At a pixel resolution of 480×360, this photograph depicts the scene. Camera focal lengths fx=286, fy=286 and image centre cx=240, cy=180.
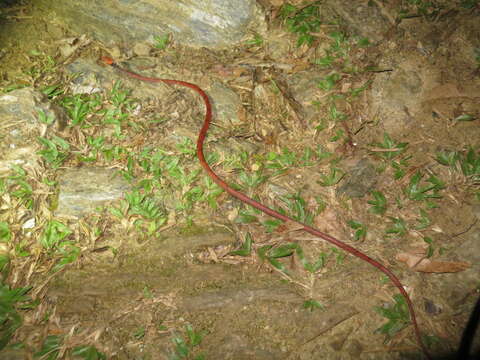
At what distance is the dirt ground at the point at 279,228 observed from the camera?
1888 mm

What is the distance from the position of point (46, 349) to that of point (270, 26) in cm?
365

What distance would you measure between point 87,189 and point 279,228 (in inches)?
63.2

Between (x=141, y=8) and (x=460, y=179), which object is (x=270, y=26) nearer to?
(x=141, y=8)

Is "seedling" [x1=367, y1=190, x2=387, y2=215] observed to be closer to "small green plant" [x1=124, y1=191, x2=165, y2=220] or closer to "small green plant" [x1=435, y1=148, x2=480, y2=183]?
"small green plant" [x1=435, y1=148, x2=480, y2=183]

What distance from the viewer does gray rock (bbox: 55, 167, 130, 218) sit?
2.30 m

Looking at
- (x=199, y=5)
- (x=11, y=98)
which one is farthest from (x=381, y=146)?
(x=11, y=98)

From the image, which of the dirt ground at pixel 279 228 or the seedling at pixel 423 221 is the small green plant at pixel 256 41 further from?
the seedling at pixel 423 221

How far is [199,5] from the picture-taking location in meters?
3.15

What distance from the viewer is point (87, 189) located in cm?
235

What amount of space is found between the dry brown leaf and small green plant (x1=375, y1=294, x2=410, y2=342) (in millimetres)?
271

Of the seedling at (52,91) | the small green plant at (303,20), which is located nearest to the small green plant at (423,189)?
the small green plant at (303,20)

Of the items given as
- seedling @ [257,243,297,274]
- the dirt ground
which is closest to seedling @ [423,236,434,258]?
the dirt ground

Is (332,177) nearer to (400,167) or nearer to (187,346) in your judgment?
(400,167)

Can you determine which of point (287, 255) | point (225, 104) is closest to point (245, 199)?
point (287, 255)
